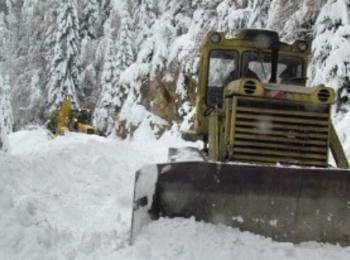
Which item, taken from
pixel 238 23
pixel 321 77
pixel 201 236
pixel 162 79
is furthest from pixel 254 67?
pixel 162 79

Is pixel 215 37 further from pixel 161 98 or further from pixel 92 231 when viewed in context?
pixel 161 98

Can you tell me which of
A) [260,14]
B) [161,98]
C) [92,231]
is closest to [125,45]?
[161,98]

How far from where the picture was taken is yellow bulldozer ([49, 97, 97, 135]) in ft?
71.5

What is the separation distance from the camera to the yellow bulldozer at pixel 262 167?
523 centimetres

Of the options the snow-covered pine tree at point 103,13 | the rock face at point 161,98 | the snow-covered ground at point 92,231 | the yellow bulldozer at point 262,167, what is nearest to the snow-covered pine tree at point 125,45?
the rock face at point 161,98

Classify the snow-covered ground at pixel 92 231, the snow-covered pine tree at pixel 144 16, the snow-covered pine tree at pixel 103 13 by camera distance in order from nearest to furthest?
the snow-covered ground at pixel 92 231 < the snow-covered pine tree at pixel 144 16 < the snow-covered pine tree at pixel 103 13

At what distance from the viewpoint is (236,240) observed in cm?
508

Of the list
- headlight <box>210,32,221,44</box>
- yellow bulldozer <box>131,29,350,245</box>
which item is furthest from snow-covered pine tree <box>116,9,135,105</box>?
yellow bulldozer <box>131,29,350,245</box>

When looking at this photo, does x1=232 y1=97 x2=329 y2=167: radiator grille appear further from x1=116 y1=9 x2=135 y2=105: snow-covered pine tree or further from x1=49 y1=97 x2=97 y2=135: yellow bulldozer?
x1=116 y1=9 x2=135 y2=105: snow-covered pine tree

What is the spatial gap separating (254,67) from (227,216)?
2.75m

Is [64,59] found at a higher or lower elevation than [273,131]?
lower

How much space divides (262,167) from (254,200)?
326 millimetres

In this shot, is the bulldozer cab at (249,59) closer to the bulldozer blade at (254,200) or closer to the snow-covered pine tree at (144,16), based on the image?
the bulldozer blade at (254,200)

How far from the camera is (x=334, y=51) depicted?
12.1 meters
